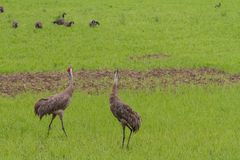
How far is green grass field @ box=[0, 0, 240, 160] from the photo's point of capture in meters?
13.8

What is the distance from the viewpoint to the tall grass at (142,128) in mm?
13312

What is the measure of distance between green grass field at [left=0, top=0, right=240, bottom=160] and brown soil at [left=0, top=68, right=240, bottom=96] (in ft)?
2.08

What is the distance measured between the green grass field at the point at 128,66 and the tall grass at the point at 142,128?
3 cm

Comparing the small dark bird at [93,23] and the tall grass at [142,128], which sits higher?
the small dark bird at [93,23]

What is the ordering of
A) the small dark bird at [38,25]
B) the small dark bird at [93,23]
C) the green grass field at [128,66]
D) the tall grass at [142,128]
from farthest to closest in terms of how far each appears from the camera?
the small dark bird at [93,23]
the small dark bird at [38,25]
the green grass field at [128,66]
the tall grass at [142,128]

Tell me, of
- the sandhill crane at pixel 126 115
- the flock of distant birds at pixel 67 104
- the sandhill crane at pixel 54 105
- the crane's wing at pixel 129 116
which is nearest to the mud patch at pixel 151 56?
the flock of distant birds at pixel 67 104

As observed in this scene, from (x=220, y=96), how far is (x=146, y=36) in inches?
445

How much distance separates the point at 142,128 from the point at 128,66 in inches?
326

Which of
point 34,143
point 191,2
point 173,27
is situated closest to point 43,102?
point 34,143

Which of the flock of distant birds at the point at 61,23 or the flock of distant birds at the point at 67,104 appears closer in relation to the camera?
the flock of distant birds at the point at 67,104

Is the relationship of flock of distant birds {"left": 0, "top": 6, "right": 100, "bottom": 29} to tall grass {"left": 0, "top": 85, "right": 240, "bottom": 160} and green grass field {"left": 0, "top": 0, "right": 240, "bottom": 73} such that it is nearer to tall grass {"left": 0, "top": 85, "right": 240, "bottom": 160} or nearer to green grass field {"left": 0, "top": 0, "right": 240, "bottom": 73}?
green grass field {"left": 0, "top": 0, "right": 240, "bottom": 73}

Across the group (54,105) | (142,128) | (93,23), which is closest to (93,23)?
(93,23)

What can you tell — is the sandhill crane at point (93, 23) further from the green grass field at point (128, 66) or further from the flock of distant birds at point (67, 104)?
the flock of distant birds at point (67, 104)

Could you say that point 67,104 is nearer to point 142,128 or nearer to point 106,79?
point 142,128
